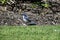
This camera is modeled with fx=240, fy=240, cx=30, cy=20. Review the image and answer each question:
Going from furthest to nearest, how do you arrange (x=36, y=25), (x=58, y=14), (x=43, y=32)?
(x=58, y=14) < (x=36, y=25) < (x=43, y=32)

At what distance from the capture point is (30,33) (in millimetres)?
7734

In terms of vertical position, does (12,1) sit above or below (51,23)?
above

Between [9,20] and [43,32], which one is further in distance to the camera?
[9,20]

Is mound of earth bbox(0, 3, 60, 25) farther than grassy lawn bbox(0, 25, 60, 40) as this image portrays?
Yes

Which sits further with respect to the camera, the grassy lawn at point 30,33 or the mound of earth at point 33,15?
the mound of earth at point 33,15

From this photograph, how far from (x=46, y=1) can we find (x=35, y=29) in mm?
2891

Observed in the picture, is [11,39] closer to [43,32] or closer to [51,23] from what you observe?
[43,32]

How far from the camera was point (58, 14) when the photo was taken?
9922 mm

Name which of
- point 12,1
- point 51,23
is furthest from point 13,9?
point 51,23

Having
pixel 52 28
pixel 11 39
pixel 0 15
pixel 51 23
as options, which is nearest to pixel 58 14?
pixel 51 23

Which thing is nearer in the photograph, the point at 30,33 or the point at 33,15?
the point at 30,33

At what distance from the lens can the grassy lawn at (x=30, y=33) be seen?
730cm

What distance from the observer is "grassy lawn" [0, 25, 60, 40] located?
7.30 meters

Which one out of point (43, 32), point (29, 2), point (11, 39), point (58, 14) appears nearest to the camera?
point (11, 39)
